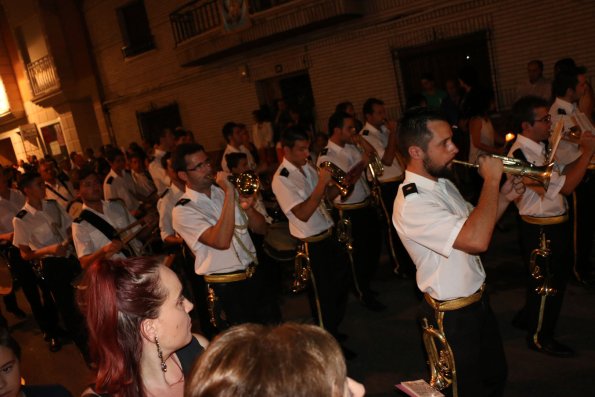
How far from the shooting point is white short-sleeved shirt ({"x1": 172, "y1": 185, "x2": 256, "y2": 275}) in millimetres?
3744

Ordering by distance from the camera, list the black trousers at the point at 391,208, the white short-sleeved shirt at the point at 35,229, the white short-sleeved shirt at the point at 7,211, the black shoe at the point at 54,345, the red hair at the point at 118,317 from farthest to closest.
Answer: the white short-sleeved shirt at the point at 7,211 → the black shoe at the point at 54,345 → the black trousers at the point at 391,208 → the white short-sleeved shirt at the point at 35,229 → the red hair at the point at 118,317

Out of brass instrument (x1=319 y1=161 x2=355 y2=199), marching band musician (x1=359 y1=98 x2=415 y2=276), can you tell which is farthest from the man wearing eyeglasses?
marching band musician (x1=359 y1=98 x2=415 y2=276)

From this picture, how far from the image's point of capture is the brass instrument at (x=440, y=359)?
110 inches

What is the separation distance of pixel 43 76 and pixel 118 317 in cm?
2201

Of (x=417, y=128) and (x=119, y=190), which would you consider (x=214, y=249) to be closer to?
(x=417, y=128)

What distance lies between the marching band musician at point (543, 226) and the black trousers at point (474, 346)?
1.27 meters

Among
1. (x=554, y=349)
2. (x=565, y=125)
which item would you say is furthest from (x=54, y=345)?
(x=565, y=125)

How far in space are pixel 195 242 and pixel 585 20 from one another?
27.8 ft

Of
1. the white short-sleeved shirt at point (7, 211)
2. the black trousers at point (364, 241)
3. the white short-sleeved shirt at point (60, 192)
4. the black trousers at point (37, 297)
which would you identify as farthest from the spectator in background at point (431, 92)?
the white short-sleeved shirt at point (7, 211)

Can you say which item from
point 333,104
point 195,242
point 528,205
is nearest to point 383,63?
point 333,104

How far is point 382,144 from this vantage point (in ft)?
20.9

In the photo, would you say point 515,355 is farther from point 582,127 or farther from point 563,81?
point 563,81

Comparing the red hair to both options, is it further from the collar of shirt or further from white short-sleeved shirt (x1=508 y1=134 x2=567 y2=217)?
the collar of shirt

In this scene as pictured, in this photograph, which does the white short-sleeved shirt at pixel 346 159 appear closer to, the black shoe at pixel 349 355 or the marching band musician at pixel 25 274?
the black shoe at pixel 349 355
